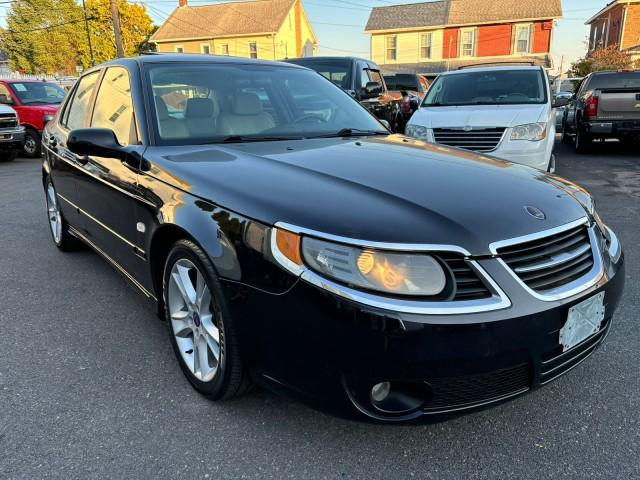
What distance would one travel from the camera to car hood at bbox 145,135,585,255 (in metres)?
1.77

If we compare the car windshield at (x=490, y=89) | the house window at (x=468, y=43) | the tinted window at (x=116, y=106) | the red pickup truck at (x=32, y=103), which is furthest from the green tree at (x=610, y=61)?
the tinted window at (x=116, y=106)

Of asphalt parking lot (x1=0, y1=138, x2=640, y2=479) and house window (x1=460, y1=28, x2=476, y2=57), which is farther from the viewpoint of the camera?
house window (x1=460, y1=28, x2=476, y2=57)

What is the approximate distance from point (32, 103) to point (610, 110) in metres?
12.8

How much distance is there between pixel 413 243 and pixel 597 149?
461 inches

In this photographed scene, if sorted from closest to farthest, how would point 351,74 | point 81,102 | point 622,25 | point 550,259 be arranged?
point 550,259 → point 81,102 → point 351,74 → point 622,25

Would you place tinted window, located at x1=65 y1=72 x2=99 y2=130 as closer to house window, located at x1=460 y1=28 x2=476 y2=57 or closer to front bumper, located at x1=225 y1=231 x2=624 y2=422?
front bumper, located at x1=225 y1=231 x2=624 y2=422

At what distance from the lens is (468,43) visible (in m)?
32.8

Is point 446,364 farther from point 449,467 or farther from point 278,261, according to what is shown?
point 278,261

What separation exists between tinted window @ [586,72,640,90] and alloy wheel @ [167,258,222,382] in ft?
34.8

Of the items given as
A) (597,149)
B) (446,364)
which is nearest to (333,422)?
(446,364)

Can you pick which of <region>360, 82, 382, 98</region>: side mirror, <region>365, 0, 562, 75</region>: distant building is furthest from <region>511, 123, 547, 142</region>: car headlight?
<region>365, 0, 562, 75</region>: distant building

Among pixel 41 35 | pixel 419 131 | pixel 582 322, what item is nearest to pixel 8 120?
pixel 419 131

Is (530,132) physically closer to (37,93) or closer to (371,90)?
(371,90)

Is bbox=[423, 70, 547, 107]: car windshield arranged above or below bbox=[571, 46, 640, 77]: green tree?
below
